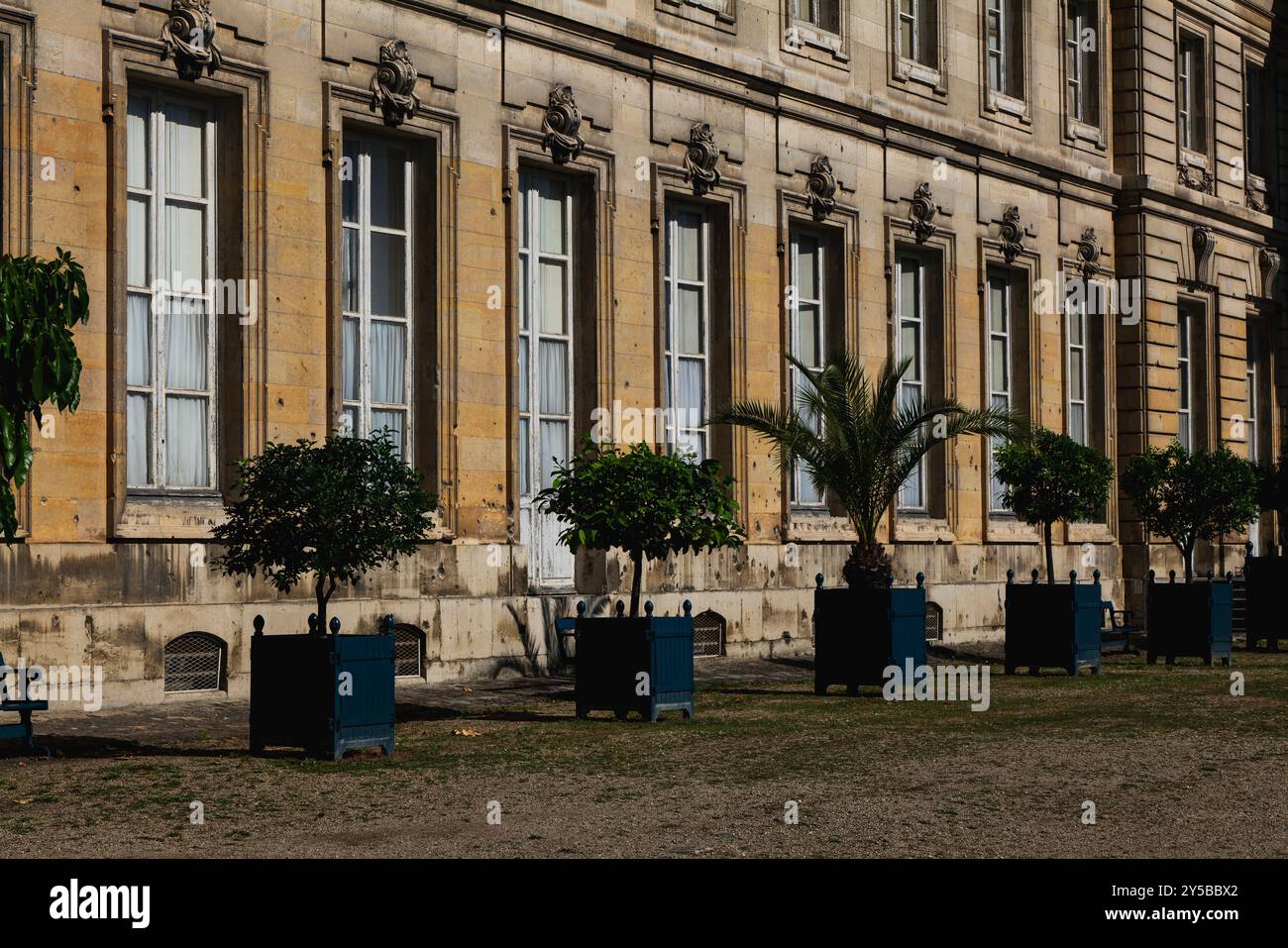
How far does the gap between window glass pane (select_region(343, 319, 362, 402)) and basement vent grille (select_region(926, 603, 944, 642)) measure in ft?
38.3

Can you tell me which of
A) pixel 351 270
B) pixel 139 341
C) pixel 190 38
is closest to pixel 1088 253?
pixel 351 270

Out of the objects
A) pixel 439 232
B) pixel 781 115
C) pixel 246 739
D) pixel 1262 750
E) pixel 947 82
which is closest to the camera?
pixel 1262 750

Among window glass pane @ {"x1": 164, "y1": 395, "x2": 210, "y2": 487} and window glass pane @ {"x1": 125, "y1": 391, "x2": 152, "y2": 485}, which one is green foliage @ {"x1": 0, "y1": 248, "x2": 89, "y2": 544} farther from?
window glass pane @ {"x1": 164, "y1": 395, "x2": 210, "y2": 487}

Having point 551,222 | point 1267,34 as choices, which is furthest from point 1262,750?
point 1267,34

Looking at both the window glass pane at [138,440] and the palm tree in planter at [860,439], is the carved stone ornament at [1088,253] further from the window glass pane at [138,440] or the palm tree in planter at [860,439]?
the window glass pane at [138,440]

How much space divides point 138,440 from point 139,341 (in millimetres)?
1002

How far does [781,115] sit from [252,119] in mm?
9832

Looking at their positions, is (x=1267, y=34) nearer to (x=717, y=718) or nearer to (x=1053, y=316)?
(x=1053, y=316)

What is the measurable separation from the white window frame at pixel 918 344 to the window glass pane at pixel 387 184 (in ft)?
35.0

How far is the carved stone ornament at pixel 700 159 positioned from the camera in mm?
26062

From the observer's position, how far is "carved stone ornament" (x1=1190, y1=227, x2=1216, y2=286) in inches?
1487

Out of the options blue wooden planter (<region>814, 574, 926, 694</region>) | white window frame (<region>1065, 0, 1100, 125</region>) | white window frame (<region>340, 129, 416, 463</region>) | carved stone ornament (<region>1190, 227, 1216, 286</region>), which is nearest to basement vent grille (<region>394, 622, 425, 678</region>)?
white window frame (<region>340, 129, 416, 463</region>)

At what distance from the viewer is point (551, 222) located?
80.5 ft

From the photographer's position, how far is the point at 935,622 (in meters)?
30.3
